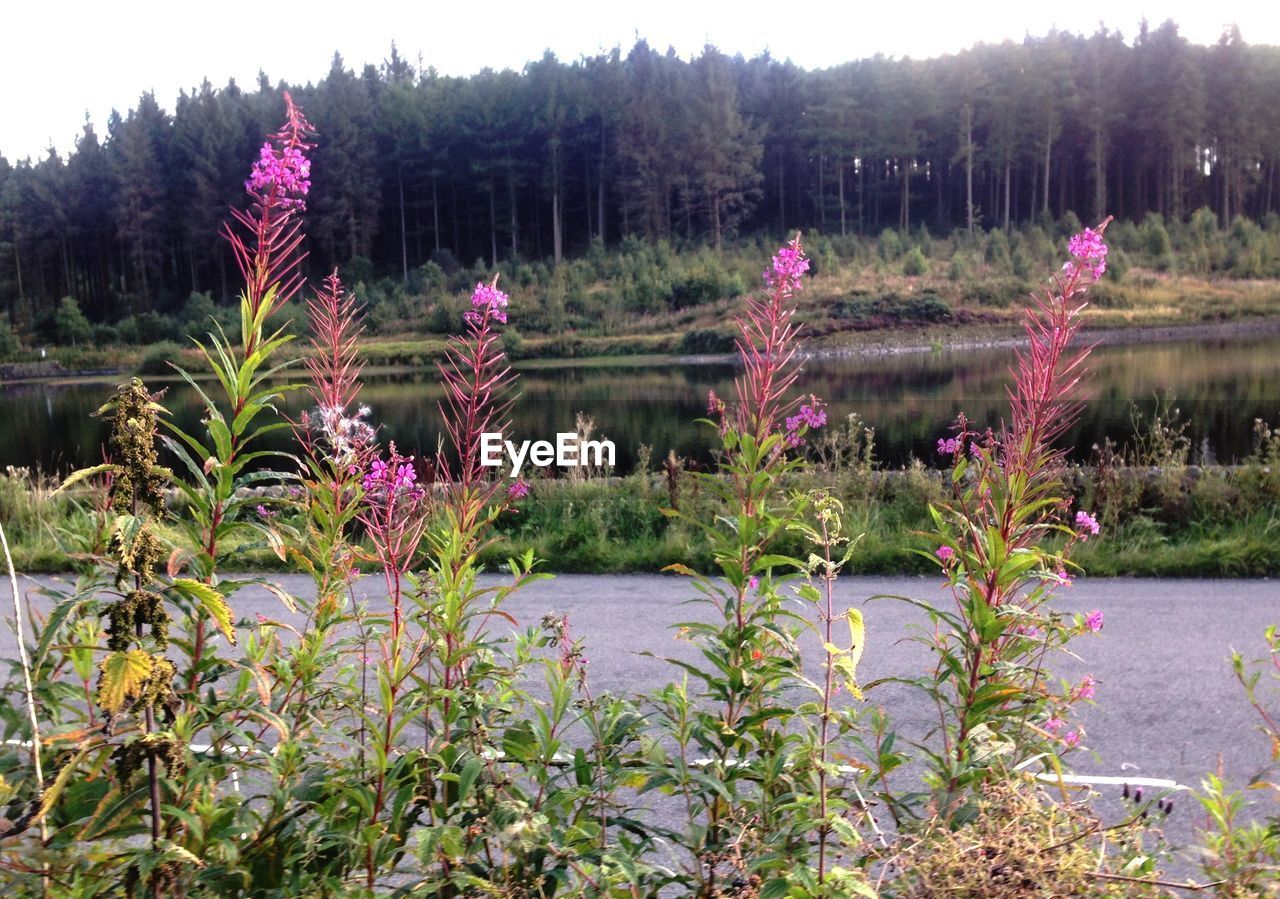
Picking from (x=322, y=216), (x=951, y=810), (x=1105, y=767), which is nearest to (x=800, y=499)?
(x=951, y=810)

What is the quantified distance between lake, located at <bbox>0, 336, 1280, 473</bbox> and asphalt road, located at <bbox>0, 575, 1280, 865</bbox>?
697cm

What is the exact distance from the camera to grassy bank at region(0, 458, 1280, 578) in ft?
26.8

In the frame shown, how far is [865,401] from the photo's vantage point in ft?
79.7

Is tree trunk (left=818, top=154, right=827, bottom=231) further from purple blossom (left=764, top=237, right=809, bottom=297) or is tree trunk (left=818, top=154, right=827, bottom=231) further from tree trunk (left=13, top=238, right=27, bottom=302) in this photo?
purple blossom (left=764, top=237, right=809, bottom=297)

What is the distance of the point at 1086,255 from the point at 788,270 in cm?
74

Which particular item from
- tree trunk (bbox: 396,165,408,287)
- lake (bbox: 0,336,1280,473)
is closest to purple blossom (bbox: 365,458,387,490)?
lake (bbox: 0,336,1280,473)

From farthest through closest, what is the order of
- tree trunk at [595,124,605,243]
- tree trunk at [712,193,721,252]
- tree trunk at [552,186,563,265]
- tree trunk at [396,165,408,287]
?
tree trunk at [396,165,408,287], tree trunk at [595,124,605,243], tree trunk at [552,186,563,265], tree trunk at [712,193,721,252]

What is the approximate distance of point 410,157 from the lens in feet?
248

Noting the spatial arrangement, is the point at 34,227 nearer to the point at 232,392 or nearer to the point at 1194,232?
the point at 1194,232

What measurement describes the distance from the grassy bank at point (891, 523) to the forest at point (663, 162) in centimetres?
5497

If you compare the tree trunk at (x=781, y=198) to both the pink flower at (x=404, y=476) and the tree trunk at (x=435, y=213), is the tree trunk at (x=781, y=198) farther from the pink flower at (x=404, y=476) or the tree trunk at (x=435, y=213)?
the pink flower at (x=404, y=476)

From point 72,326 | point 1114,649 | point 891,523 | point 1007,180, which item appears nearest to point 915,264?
point 1007,180

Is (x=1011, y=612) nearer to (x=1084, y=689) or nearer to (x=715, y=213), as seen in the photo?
(x=1084, y=689)

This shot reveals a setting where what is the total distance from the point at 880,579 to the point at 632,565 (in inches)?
81.1
